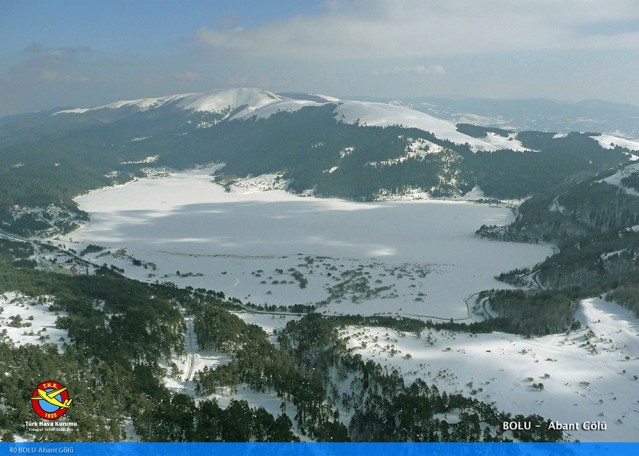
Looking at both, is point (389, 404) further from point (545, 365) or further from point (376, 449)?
point (545, 365)

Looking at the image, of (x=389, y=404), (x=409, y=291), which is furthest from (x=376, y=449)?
(x=409, y=291)

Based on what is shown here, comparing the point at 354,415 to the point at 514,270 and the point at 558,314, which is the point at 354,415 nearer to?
the point at 558,314

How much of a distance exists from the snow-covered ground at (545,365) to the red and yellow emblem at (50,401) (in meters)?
41.3


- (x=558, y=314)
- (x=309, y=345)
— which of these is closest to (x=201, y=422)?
(x=309, y=345)

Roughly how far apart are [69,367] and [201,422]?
18.8 meters

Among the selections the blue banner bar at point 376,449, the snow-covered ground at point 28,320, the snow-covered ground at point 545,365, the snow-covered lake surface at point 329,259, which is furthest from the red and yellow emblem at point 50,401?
the snow-covered lake surface at point 329,259

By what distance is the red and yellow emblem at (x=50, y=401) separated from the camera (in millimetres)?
46188

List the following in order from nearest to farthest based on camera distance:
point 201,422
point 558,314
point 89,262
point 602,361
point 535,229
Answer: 1. point 201,422
2. point 602,361
3. point 558,314
4. point 89,262
5. point 535,229

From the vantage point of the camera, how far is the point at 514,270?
13725 centimetres

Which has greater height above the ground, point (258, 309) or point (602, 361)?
point (602, 361)

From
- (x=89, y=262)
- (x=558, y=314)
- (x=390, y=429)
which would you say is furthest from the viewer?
(x=89, y=262)

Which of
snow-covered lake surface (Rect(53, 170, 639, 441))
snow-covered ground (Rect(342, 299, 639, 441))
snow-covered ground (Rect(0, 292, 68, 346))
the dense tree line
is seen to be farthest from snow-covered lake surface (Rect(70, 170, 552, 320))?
snow-covered ground (Rect(0, 292, 68, 346))

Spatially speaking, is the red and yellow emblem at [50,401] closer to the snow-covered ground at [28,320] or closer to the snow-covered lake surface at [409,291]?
the snow-covered lake surface at [409,291]

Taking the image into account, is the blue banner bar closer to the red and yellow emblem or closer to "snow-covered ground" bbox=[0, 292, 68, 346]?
the red and yellow emblem
